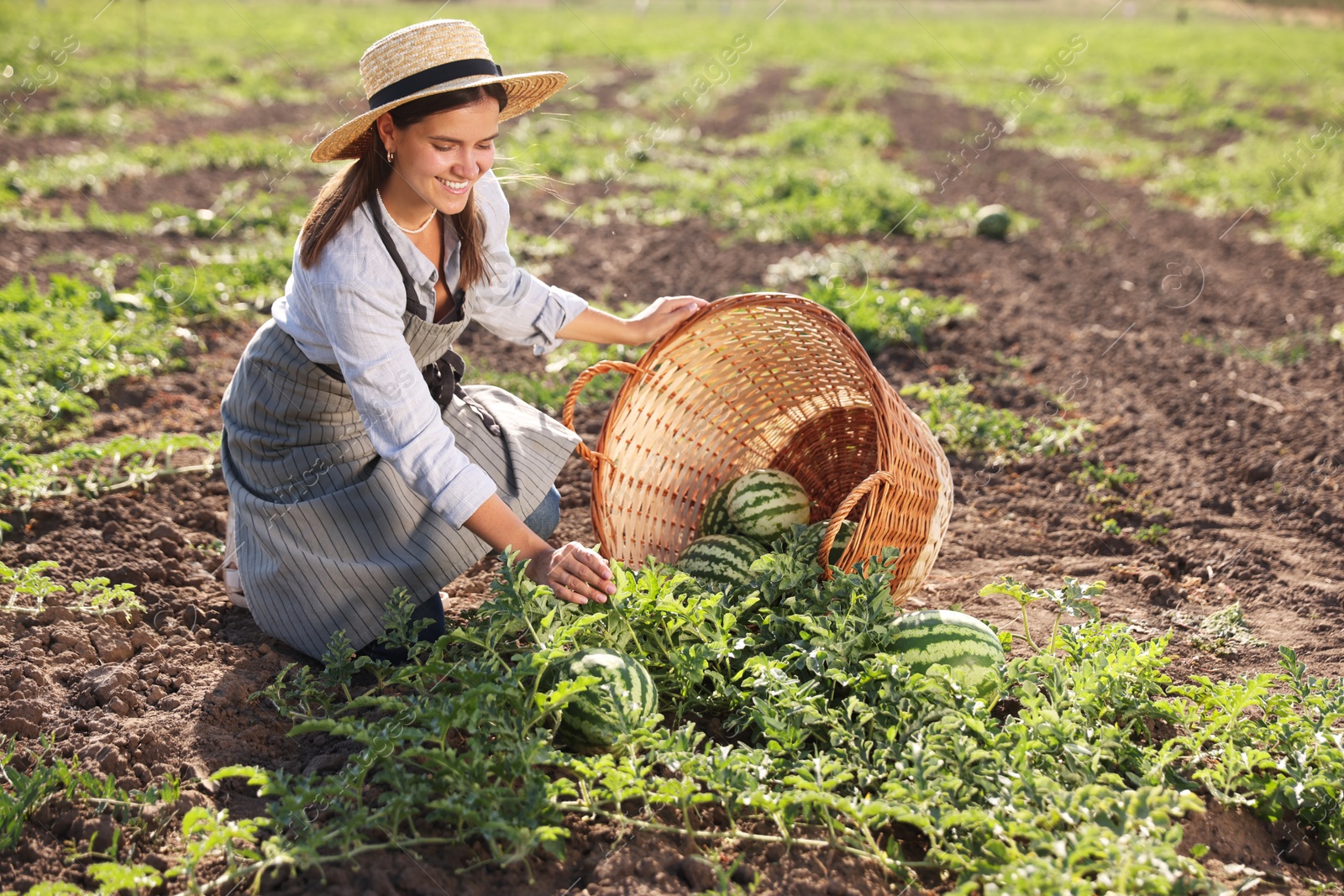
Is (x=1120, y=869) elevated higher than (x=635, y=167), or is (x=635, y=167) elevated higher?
(x=635, y=167)

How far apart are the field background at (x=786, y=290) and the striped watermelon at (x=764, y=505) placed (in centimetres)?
59

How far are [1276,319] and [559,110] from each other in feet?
34.5

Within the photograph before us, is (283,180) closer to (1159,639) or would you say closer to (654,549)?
(654,549)

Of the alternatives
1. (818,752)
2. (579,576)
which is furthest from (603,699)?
(818,752)

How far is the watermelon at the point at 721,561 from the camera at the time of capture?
2996 millimetres

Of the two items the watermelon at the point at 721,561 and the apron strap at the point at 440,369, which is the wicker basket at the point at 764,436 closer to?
the watermelon at the point at 721,561

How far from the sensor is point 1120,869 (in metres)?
1.90

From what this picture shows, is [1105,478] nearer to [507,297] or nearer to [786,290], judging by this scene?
[507,297]

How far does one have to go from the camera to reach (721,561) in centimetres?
304

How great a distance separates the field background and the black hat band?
1.09ft

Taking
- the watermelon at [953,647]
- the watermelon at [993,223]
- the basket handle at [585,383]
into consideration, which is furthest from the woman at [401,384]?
the watermelon at [993,223]

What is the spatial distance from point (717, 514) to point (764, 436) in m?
0.45

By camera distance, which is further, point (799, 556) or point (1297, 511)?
point (1297, 511)

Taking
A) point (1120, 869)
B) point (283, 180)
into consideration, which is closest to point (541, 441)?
point (1120, 869)
